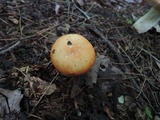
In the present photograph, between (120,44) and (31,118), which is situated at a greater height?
(120,44)

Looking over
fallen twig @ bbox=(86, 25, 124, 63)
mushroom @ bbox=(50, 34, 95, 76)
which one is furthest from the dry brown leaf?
fallen twig @ bbox=(86, 25, 124, 63)

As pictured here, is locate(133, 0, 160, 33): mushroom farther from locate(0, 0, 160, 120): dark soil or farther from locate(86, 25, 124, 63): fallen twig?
locate(86, 25, 124, 63): fallen twig

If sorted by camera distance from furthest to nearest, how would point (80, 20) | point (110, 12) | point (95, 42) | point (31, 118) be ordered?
point (110, 12), point (80, 20), point (95, 42), point (31, 118)

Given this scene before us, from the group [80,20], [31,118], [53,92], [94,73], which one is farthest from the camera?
[80,20]

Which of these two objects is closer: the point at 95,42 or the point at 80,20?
the point at 95,42

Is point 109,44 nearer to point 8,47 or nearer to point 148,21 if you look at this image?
point 148,21

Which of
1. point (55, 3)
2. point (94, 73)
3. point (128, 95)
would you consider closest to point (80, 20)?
point (55, 3)

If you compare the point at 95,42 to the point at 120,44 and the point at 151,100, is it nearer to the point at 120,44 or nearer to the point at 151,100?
the point at 120,44
